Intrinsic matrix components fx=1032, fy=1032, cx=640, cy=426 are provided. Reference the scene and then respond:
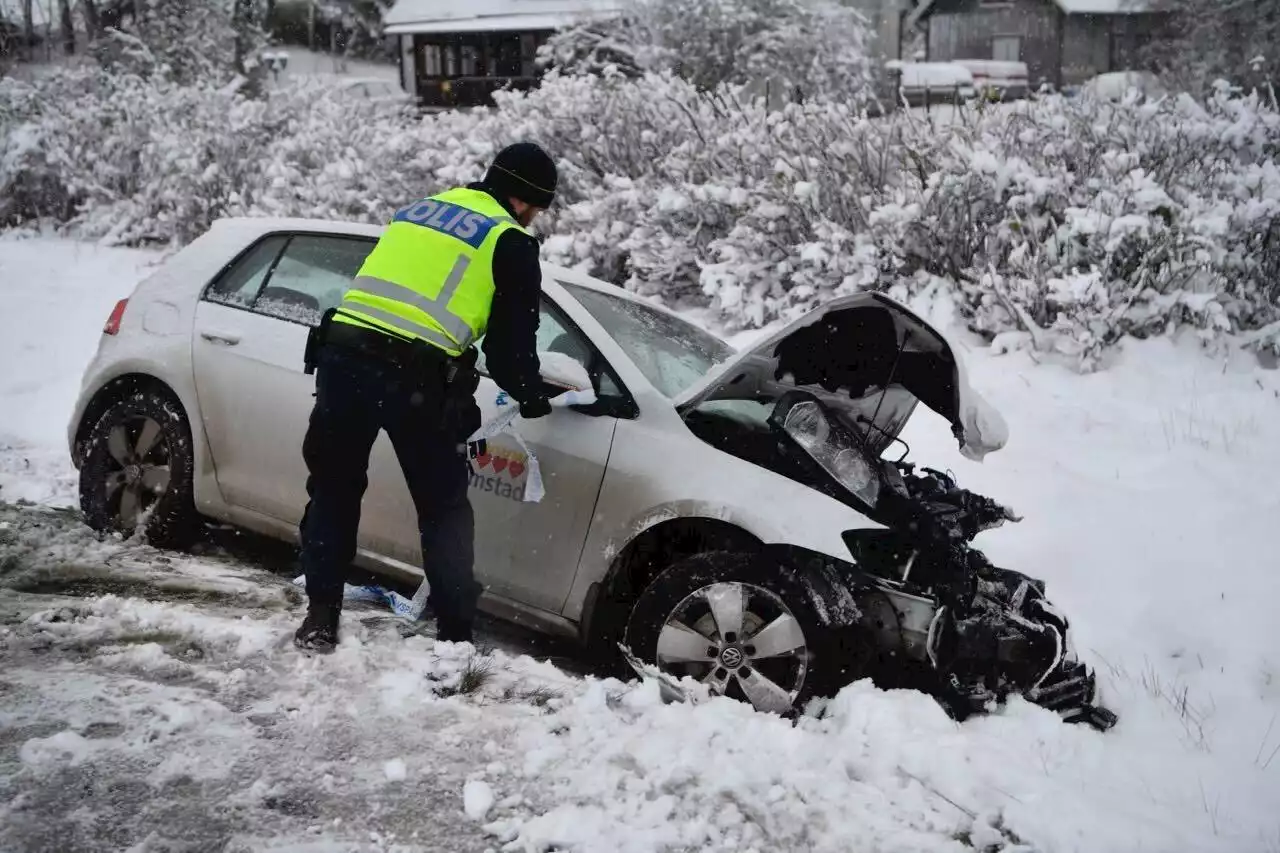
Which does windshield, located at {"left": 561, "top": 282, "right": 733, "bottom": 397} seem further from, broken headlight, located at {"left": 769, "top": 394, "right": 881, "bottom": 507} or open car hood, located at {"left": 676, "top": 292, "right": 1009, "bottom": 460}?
broken headlight, located at {"left": 769, "top": 394, "right": 881, "bottom": 507}

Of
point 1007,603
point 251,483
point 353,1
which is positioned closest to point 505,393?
point 251,483

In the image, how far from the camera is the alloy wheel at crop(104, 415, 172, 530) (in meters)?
4.30

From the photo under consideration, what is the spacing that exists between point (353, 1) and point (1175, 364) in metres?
48.0

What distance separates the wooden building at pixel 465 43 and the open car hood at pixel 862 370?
1175 inches

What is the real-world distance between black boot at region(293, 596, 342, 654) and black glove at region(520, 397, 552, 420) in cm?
91

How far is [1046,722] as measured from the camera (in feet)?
10.6

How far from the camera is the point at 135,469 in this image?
171 inches

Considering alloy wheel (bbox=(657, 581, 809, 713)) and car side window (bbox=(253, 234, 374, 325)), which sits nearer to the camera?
alloy wheel (bbox=(657, 581, 809, 713))

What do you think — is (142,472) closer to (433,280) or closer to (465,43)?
(433,280)

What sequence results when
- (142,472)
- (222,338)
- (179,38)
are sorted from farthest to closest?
(179,38), (142,472), (222,338)

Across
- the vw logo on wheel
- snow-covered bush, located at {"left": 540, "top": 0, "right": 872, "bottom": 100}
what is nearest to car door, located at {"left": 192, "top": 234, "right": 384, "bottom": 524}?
the vw logo on wheel

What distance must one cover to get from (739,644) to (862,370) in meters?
1.11

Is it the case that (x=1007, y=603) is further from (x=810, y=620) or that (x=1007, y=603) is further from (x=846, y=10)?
(x=846, y=10)

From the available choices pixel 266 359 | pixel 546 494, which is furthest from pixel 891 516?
pixel 266 359
